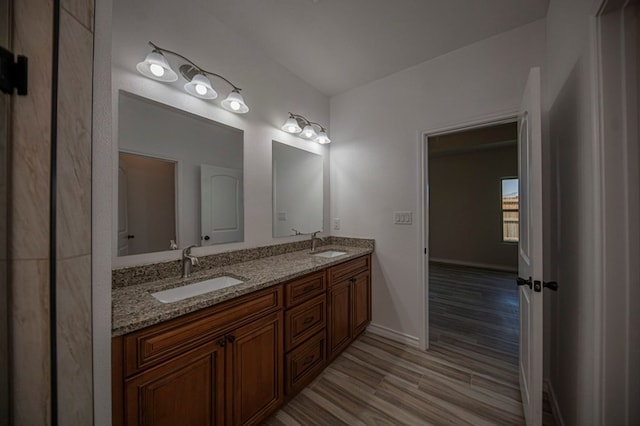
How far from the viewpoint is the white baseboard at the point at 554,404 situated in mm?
1394

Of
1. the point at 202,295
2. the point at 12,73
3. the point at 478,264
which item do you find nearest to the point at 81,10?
the point at 12,73

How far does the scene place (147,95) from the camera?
1364 millimetres

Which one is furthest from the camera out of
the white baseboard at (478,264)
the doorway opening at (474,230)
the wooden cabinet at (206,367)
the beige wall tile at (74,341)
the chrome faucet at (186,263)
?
the white baseboard at (478,264)

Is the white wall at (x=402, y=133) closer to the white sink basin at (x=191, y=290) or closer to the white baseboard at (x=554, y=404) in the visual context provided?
the white baseboard at (x=554, y=404)

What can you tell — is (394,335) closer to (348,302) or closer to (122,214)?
(348,302)

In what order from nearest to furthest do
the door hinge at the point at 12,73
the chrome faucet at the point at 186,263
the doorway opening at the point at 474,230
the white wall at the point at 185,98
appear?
the door hinge at the point at 12,73 → the white wall at the point at 185,98 → the chrome faucet at the point at 186,263 → the doorway opening at the point at 474,230

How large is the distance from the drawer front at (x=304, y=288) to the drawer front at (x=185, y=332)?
0.66ft

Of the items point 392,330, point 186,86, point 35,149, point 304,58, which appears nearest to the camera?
point 35,149

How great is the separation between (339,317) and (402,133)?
1821mm

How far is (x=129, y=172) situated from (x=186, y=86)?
2.12 feet

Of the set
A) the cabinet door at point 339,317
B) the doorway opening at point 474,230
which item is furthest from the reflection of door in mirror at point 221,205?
the doorway opening at point 474,230

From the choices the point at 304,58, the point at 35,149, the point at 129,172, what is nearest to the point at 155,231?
the point at 129,172

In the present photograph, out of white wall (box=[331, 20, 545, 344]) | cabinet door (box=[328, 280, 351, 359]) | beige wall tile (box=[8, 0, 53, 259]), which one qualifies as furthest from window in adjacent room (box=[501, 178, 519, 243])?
beige wall tile (box=[8, 0, 53, 259])

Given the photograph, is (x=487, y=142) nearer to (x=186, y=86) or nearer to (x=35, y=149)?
(x=186, y=86)
